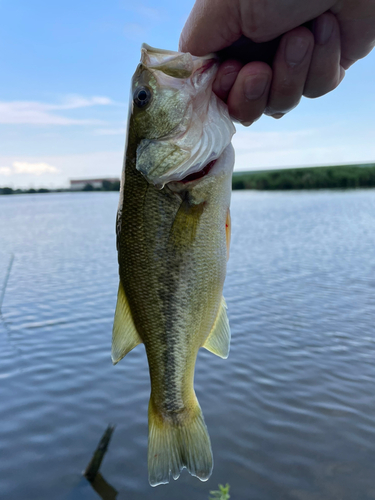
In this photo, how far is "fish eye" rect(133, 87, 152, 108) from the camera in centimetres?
243

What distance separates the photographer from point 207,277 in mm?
2551

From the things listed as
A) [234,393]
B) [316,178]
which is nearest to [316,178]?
[316,178]

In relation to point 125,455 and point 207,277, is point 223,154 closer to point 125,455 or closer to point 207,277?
point 207,277

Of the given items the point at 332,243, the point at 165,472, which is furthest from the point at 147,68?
the point at 332,243

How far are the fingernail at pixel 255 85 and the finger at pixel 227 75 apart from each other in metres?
0.11

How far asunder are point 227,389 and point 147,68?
6.42 metres

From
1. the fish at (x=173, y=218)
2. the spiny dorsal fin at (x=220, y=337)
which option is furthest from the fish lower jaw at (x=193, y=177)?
the spiny dorsal fin at (x=220, y=337)

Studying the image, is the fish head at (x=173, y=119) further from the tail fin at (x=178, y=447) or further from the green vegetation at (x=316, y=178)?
the green vegetation at (x=316, y=178)

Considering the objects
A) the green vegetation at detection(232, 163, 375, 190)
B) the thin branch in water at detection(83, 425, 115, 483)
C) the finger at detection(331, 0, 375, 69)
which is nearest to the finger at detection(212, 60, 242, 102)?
the finger at detection(331, 0, 375, 69)

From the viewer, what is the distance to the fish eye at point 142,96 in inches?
95.6

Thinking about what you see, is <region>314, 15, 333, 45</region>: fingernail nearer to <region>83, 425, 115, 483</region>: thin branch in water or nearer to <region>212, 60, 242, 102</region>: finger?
<region>212, 60, 242, 102</region>: finger

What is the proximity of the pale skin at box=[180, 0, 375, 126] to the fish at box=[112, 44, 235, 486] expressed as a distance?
0.40 ft

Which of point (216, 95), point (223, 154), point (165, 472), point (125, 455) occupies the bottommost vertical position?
point (125, 455)

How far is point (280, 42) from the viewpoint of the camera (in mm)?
2373
